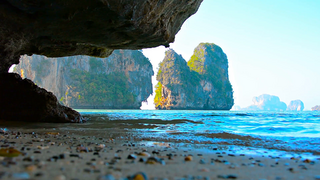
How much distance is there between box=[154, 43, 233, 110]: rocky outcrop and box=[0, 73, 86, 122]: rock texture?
286ft

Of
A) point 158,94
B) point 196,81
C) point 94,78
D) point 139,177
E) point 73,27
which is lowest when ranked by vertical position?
point 139,177

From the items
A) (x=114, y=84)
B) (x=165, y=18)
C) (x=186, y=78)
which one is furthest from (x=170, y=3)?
(x=186, y=78)

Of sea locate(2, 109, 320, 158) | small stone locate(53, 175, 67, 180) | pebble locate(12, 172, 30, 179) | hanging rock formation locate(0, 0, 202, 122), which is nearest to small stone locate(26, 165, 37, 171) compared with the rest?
pebble locate(12, 172, 30, 179)

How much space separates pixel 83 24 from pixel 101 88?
78.8 meters

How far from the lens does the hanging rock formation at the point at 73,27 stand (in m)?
5.45

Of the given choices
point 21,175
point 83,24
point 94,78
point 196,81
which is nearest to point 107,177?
point 21,175

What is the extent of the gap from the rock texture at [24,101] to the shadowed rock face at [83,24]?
65cm

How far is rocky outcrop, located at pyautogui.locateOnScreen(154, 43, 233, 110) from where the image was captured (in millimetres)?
98875

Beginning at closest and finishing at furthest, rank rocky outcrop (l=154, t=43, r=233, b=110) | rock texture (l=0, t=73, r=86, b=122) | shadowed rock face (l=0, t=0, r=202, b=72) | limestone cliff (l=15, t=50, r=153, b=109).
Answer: shadowed rock face (l=0, t=0, r=202, b=72) < rock texture (l=0, t=73, r=86, b=122) < limestone cliff (l=15, t=50, r=153, b=109) < rocky outcrop (l=154, t=43, r=233, b=110)

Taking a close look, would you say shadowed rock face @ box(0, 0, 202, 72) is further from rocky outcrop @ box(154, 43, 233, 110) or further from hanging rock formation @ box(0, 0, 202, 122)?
rocky outcrop @ box(154, 43, 233, 110)

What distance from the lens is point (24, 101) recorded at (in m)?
8.88

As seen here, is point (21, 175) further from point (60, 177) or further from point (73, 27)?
point (73, 27)

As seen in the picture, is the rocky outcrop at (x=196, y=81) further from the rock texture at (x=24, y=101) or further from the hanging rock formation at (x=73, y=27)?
the rock texture at (x=24, y=101)

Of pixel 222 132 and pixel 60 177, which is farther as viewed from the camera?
pixel 222 132
